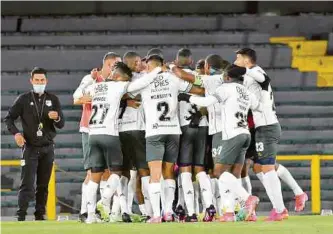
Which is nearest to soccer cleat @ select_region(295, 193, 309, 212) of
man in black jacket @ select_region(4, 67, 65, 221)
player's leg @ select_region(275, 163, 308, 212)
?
player's leg @ select_region(275, 163, 308, 212)

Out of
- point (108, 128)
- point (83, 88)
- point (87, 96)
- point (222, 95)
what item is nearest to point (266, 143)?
point (222, 95)

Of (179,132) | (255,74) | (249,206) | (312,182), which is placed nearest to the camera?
(249,206)

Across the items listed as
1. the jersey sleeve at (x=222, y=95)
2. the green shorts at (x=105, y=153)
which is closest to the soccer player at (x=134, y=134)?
the green shorts at (x=105, y=153)

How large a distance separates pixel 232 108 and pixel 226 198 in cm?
98

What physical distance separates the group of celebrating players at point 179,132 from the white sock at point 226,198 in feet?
0.04

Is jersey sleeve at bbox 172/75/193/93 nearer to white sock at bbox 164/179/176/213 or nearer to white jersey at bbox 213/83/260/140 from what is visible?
white jersey at bbox 213/83/260/140

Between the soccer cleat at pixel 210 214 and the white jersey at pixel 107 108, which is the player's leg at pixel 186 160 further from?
the white jersey at pixel 107 108

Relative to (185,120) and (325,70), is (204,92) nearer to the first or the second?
(185,120)

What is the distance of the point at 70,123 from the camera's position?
20.2 meters

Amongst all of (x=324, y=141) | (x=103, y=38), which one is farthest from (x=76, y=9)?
(x=324, y=141)

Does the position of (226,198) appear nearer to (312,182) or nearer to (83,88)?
(83,88)

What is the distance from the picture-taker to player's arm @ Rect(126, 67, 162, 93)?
1183 cm

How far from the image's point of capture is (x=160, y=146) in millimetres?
11930

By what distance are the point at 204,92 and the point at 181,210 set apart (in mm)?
1481
